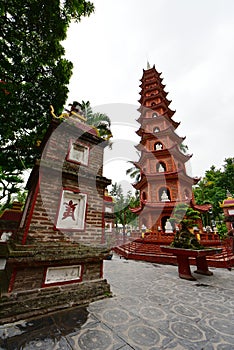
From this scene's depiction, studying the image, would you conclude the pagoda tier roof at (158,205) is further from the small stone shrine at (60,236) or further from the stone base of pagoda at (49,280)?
the stone base of pagoda at (49,280)

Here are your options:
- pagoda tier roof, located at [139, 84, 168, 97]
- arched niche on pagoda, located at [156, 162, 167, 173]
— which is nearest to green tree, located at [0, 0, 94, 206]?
arched niche on pagoda, located at [156, 162, 167, 173]

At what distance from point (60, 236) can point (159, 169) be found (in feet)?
48.2

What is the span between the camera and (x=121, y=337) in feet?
8.39

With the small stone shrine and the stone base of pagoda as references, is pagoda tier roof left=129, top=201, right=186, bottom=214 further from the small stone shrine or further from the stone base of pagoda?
the stone base of pagoda

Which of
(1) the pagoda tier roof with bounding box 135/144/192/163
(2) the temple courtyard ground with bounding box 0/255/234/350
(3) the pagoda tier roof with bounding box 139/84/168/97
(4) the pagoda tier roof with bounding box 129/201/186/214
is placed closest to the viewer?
(2) the temple courtyard ground with bounding box 0/255/234/350

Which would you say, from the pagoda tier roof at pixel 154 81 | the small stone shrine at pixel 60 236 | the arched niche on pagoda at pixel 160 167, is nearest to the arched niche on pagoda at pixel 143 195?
the arched niche on pagoda at pixel 160 167

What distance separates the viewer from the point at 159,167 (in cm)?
1739

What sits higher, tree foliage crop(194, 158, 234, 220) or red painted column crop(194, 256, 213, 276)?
tree foliage crop(194, 158, 234, 220)

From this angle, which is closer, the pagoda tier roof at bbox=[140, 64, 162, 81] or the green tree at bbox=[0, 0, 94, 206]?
the green tree at bbox=[0, 0, 94, 206]

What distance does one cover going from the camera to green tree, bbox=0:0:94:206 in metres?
6.09

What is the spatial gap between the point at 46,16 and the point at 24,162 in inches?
285

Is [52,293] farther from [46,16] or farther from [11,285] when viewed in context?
[46,16]

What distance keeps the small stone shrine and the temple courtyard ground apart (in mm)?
357

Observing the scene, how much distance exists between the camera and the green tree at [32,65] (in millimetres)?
6090
